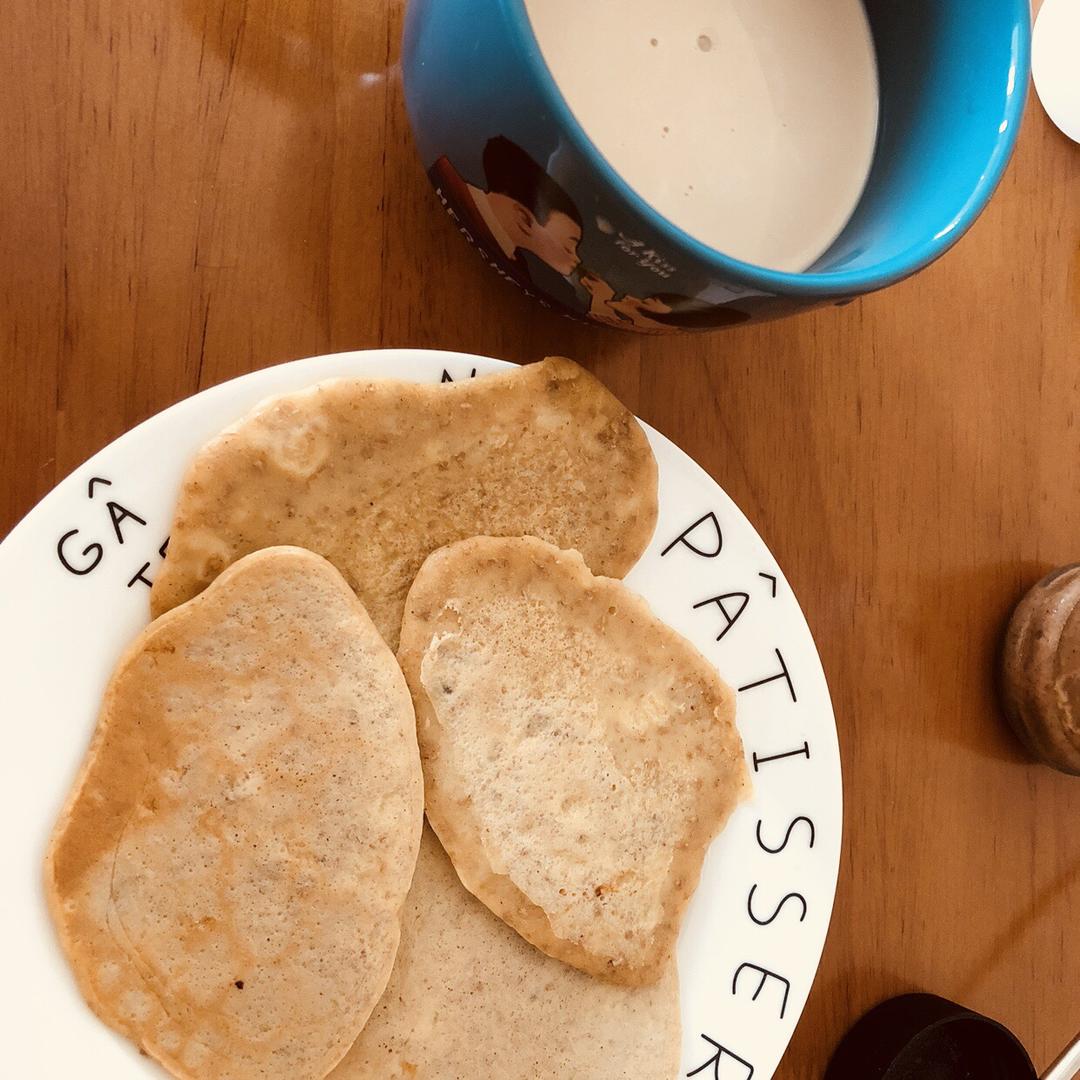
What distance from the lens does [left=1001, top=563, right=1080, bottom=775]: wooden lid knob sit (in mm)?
744

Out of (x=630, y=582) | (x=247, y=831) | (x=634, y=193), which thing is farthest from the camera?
(x=630, y=582)

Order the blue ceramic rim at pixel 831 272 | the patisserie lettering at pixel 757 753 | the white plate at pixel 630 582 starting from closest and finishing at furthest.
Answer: the blue ceramic rim at pixel 831 272 → the white plate at pixel 630 582 → the patisserie lettering at pixel 757 753

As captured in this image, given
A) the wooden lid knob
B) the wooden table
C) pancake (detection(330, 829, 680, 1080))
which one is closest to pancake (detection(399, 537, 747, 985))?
pancake (detection(330, 829, 680, 1080))

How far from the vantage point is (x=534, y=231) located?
48 cm

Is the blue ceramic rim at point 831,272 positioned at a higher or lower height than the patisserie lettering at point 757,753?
higher

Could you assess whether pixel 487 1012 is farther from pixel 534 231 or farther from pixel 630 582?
pixel 534 231

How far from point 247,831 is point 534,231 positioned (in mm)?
350

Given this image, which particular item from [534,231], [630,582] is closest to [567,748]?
[630,582]

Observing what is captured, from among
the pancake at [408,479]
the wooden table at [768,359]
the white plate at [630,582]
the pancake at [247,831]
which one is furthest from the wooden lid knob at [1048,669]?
the pancake at [247,831]

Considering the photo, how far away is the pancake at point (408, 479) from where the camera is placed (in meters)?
0.55

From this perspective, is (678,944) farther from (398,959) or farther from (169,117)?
(169,117)

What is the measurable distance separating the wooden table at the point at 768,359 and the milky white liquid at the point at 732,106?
18 centimetres

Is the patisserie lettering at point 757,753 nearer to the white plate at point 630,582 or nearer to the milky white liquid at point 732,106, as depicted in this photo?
the white plate at point 630,582

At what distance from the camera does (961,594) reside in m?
0.79
